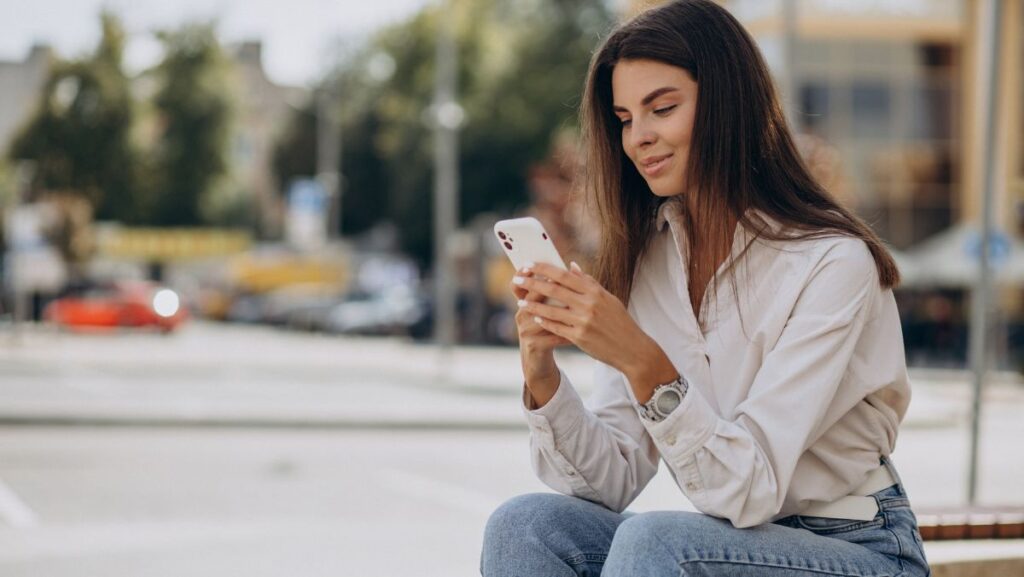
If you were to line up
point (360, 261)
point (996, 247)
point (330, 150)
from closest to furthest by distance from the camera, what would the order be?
point (996, 247)
point (330, 150)
point (360, 261)

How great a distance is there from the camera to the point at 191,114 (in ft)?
182

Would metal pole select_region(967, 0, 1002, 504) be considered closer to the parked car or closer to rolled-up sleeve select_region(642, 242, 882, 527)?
rolled-up sleeve select_region(642, 242, 882, 527)

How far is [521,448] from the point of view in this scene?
504 inches

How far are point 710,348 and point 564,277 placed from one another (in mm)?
391

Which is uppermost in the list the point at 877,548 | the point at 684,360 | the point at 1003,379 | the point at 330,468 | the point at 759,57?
the point at 759,57

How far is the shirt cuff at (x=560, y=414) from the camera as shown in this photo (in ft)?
9.05

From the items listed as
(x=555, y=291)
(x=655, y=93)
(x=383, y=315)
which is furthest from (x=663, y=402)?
(x=383, y=315)

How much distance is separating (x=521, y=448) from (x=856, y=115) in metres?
25.9

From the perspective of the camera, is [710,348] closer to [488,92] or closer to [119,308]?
[119,308]

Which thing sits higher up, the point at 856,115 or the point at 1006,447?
the point at 856,115

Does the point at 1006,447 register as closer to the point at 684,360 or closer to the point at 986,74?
the point at 986,74

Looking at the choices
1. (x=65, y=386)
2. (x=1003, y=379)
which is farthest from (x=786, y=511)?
(x=1003, y=379)

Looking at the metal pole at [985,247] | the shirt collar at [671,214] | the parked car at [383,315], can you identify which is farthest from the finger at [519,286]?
the parked car at [383,315]

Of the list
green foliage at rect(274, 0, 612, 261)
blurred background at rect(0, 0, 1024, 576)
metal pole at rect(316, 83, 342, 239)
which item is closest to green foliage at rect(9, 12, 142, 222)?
blurred background at rect(0, 0, 1024, 576)
